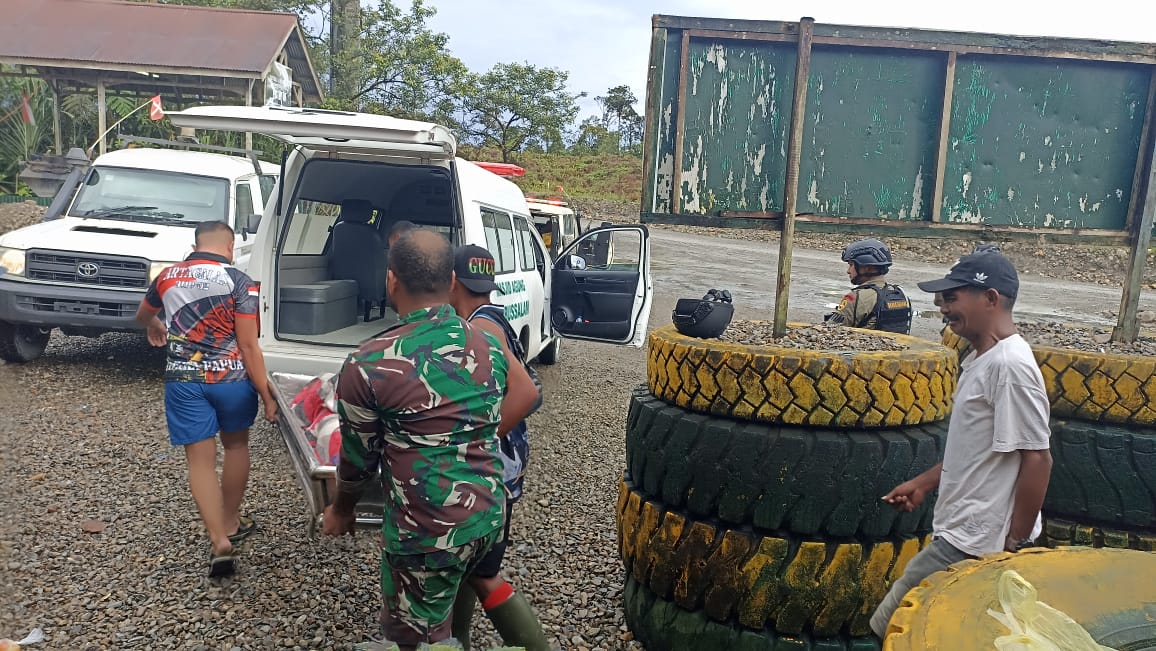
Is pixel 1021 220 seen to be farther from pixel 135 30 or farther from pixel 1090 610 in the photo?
pixel 135 30

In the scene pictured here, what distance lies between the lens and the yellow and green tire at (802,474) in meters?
2.59

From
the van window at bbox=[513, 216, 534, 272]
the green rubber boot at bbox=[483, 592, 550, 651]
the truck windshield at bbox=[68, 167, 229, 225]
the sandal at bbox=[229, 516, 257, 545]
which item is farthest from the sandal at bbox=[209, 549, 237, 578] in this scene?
the truck windshield at bbox=[68, 167, 229, 225]

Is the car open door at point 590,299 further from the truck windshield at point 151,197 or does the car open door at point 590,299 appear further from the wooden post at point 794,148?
the wooden post at point 794,148

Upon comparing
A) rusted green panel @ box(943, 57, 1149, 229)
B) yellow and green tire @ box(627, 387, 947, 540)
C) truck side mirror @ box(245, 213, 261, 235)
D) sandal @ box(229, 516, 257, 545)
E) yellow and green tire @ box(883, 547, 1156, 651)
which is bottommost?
sandal @ box(229, 516, 257, 545)

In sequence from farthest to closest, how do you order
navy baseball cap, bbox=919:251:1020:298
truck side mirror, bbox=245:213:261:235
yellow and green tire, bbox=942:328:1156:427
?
truck side mirror, bbox=245:213:261:235
yellow and green tire, bbox=942:328:1156:427
navy baseball cap, bbox=919:251:1020:298

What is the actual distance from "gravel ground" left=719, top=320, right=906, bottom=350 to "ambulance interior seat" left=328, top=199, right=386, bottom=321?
4.45m

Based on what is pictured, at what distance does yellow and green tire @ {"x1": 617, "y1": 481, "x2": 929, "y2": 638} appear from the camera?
262 cm

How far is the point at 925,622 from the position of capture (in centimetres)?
131

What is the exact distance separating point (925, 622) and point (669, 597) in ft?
5.46

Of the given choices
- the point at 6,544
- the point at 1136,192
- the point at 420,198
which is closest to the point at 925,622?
the point at 1136,192

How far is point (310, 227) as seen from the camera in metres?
7.12

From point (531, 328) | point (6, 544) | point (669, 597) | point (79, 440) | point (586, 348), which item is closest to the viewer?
point (669, 597)

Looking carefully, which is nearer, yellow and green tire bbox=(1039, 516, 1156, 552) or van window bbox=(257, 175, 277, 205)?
yellow and green tire bbox=(1039, 516, 1156, 552)

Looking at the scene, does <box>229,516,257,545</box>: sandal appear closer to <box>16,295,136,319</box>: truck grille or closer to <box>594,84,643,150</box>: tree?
<box>16,295,136,319</box>: truck grille
